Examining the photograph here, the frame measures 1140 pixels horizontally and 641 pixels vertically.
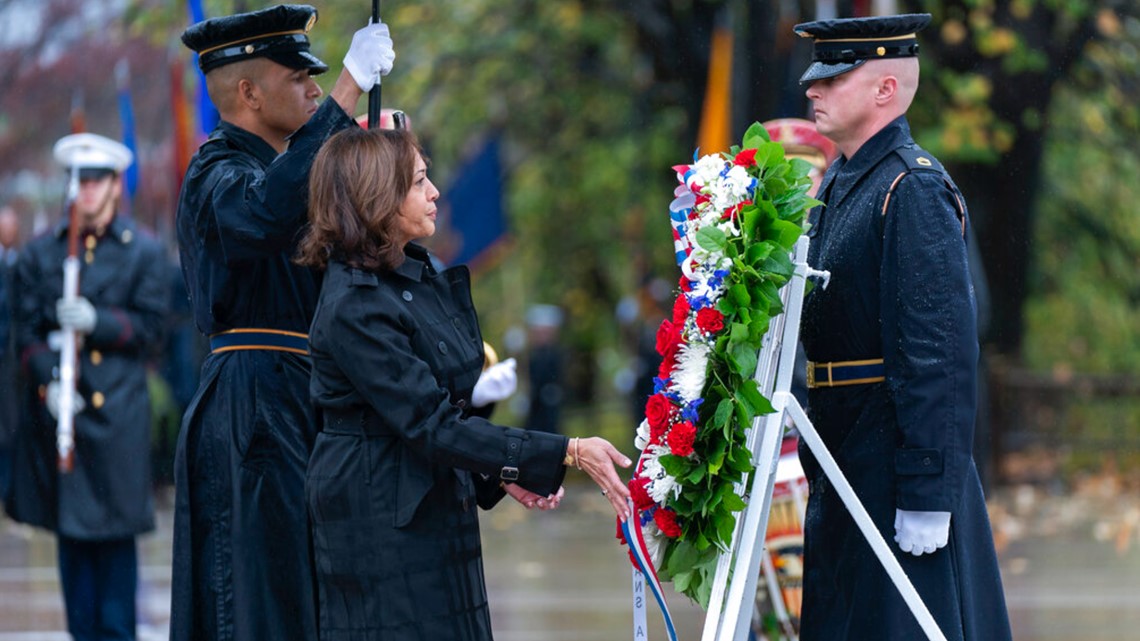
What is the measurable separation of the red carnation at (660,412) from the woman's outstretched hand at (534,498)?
319 mm

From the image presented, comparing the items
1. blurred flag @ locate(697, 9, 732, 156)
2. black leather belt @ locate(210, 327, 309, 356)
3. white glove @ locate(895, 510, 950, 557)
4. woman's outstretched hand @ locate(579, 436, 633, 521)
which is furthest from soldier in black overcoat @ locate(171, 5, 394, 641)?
blurred flag @ locate(697, 9, 732, 156)

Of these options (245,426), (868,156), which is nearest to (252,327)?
(245,426)

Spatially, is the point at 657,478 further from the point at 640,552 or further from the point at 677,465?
the point at 640,552

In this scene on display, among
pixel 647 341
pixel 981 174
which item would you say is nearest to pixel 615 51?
pixel 647 341

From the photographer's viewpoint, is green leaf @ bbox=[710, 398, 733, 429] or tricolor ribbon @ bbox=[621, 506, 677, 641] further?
tricolor ribbon @ bbox=[621, 506, 677, 641]

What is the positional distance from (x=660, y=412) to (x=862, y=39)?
1163mm

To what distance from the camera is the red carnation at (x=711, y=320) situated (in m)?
4.18

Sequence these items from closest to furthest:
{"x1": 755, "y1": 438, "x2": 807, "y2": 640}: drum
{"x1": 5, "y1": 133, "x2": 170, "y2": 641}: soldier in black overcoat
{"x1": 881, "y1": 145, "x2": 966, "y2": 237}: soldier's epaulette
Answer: {"x1": 881, "y1": 145, "x2": 966, "y2": 237}: soldier's epaulette → {"x1": 755, "y1": 438, "x2": 807, "y2": 640}: drum → {"x1": 5, "y1": 133, "x2": 170, "y2": 641}: soldier in black overcoat

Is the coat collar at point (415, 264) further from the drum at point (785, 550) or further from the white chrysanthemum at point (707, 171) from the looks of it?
the drum at point (785, 550)

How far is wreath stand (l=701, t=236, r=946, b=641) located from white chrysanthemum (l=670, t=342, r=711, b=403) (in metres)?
0.15

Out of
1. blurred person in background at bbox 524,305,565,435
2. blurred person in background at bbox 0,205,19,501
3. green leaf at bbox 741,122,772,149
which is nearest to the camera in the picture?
green leaf at bbox 741,122,772,149

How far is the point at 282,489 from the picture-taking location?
188 inches

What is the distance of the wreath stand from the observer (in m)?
4.19

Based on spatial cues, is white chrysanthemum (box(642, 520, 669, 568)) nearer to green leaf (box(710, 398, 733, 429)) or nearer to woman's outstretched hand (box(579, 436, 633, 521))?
woman's outstretched hand (box(579, 436, 633, 521))
